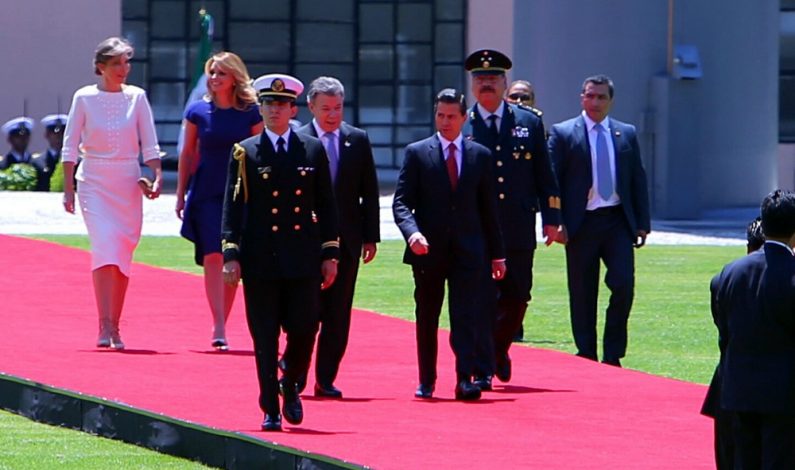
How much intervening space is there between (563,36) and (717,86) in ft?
8.39

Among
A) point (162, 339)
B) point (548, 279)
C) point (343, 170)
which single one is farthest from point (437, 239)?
point (548, 279)

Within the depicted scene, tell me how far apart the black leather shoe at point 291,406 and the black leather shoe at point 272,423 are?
0.47ft

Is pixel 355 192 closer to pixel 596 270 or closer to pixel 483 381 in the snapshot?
pixel 483 381

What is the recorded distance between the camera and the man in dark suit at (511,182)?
11742 mm

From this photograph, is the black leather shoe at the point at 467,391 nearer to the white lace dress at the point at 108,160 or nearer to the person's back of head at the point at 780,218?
the white lace dress at the point at 108,160

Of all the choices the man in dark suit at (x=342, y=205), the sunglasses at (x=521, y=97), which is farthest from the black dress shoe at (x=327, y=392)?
the sunglasses at (x=521, y=97)

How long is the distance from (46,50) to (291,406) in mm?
31224

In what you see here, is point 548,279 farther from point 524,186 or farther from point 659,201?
point 659,201

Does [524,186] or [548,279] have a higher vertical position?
[524,186]

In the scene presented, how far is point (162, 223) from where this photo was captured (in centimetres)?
2845

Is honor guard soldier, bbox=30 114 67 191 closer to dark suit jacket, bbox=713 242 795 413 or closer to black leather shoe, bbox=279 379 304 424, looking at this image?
black leather shoe, bbox=279 379 304 424

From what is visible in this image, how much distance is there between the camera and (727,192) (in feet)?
102

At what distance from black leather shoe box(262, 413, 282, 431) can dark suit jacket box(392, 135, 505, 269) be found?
1736mm

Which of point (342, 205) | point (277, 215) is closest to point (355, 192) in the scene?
point (342, 205)
